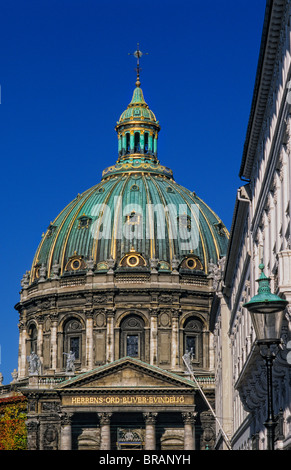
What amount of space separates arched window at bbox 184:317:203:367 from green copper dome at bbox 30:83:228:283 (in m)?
6.32

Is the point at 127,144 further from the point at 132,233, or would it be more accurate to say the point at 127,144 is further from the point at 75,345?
the point at 75,345

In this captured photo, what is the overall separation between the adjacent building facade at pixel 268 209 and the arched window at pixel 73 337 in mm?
72952

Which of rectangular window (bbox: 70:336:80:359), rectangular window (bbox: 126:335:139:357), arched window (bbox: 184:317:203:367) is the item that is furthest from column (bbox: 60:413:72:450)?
arched window (bbox: 184:317:203:367)

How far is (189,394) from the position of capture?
11381 cm

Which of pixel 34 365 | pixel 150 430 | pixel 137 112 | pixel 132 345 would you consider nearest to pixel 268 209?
pixel 150 430

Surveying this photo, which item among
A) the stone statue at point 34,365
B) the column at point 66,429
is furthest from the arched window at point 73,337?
the column at point 66,429

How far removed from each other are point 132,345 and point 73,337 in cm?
709

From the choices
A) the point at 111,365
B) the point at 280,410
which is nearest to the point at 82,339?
the point at 111,365

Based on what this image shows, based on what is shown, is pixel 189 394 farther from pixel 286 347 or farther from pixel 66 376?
pixel 286 347

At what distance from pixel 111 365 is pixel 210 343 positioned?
1883 centimetres

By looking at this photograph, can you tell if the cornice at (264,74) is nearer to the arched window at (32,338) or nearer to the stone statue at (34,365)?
the stone statue at (34,365)

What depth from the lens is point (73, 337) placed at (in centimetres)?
13075

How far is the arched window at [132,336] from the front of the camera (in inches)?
5074

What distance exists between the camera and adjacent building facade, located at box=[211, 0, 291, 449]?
31.9 m
